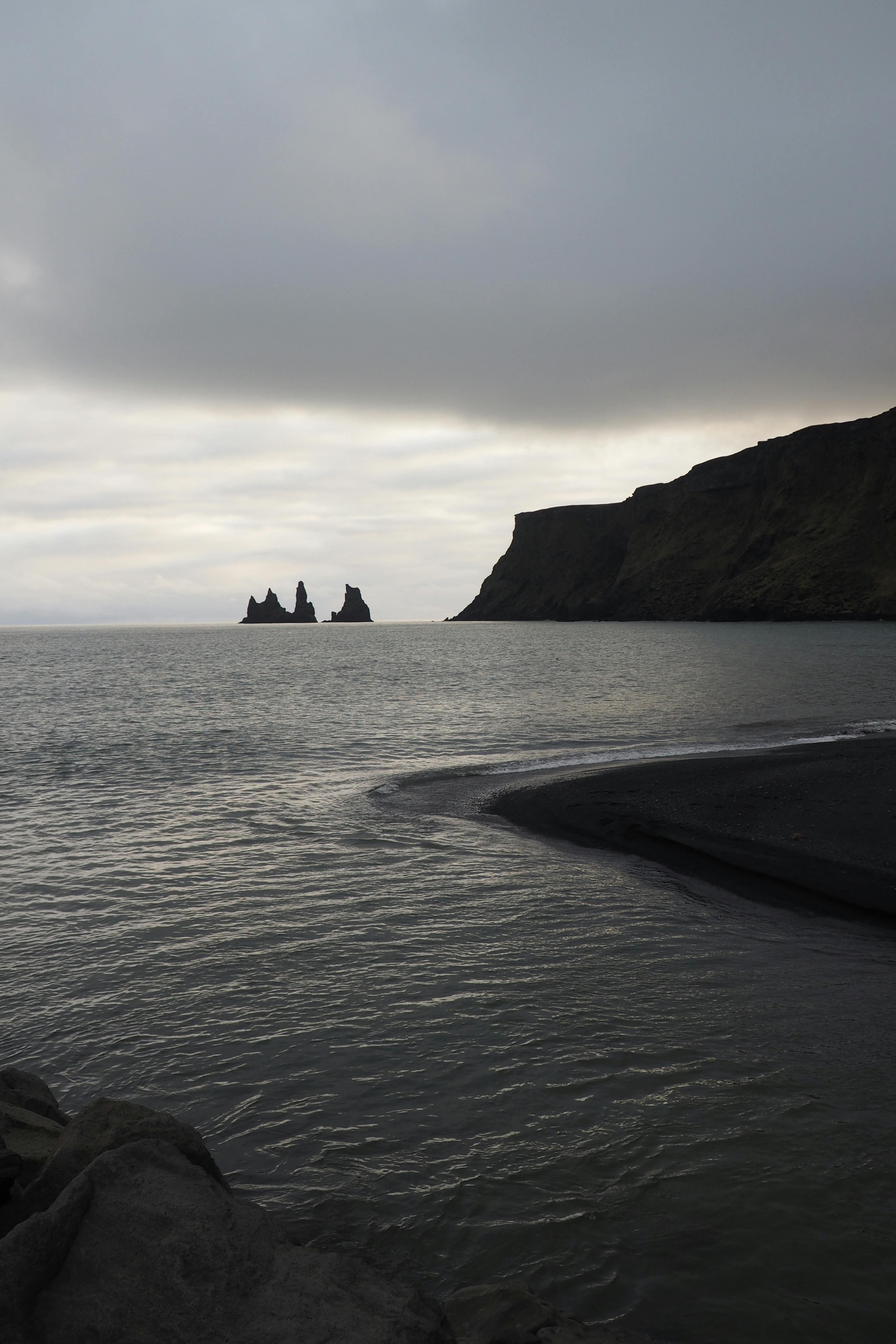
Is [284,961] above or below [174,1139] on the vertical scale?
below

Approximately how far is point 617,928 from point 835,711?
25473 mm

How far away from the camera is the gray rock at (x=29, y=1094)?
5.64 metres

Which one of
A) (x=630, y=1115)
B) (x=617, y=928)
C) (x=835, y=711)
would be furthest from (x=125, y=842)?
(x=835, y=711)

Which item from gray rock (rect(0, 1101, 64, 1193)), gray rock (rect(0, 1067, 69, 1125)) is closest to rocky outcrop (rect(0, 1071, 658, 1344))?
gray rock (rect(0, 1101, 64, 1193))

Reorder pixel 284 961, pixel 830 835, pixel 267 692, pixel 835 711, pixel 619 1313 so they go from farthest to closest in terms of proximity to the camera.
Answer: pixel 267 692 → pixel 835 711 → pixel 830 835 → pixel 284 961 → pixel 619 1313

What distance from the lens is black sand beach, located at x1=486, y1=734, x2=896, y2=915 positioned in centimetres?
1208

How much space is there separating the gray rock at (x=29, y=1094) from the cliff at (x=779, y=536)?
132878 millimetres

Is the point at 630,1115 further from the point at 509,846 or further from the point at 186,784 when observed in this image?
the point at 186,784

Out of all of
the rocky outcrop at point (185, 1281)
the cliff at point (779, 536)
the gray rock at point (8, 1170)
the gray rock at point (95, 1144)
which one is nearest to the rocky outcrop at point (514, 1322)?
the rocky outcrop at point (185, 1281)

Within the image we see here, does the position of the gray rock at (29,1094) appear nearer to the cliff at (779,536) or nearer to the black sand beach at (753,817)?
the black sand beach at (753,817)

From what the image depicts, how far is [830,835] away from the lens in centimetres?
1365

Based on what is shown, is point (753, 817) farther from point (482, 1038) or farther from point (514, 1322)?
point (514, 1322)

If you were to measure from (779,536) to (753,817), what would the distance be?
5592 inches

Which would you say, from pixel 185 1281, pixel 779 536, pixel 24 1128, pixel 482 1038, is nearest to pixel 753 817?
pixel 482 1038
